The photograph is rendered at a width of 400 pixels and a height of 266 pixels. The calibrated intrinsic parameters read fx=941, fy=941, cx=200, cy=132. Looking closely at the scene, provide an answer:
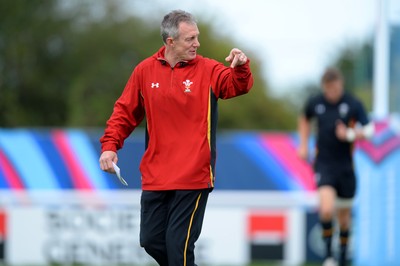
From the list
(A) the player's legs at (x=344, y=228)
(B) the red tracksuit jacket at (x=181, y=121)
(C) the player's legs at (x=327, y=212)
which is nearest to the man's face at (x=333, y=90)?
(C) the player's legs at (x=327, y=212)

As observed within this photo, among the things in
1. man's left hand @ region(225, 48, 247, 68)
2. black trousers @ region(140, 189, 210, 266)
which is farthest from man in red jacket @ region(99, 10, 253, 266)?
man's left hand @ region(225, 48, 247, 68)

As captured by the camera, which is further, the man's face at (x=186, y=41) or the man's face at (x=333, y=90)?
the man's face at (x=333, y=90)

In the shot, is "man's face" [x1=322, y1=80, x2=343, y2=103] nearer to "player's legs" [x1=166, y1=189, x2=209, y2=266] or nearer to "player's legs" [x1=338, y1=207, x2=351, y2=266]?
"player's legs" [x1=338, y1=207, x2=351, y2=266]

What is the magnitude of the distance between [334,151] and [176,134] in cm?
461

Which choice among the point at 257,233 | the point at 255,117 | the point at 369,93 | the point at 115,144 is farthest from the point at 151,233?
the point at 255,117

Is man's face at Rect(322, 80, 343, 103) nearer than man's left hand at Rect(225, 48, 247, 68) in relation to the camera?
No

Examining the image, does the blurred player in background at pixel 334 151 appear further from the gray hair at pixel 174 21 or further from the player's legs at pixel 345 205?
the gray hair at pixel 174 21

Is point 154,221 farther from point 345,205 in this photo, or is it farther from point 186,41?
point 345,205

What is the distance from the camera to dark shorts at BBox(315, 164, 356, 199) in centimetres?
1116

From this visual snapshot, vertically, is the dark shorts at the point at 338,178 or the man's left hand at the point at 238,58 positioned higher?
the man's left hand at the point at 238,58

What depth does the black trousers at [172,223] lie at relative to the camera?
691 centimetres

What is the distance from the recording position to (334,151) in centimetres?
1118

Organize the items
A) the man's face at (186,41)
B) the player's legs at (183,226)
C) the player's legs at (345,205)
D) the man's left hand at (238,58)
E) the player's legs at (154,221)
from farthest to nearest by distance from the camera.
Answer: the player's legs at (345,205) → the player's legs at (154,221) → the player's legs at (183,226) → the man's face at (186,41) → the man's left hand at (238,58)

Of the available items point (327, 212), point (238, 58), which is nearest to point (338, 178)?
point (327, 212)
